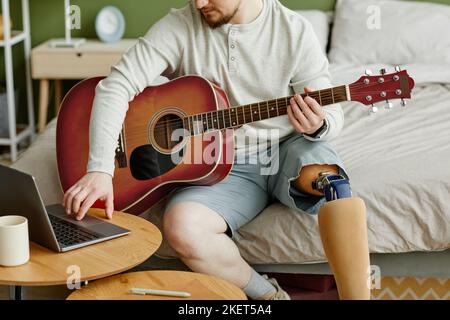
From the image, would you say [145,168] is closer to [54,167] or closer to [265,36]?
[54,167]

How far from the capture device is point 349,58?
105 inches

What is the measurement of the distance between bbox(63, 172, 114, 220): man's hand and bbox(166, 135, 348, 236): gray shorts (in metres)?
0.17

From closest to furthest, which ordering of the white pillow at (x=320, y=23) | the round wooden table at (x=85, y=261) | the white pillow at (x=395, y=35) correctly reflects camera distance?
the round wooden table at (x=85, y=261) → the white pillow at (x=395, y=35) → the white pillow at (x=320, y=23)

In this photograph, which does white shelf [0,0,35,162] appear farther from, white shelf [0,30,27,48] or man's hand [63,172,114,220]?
man's hand [63,172,114,220]

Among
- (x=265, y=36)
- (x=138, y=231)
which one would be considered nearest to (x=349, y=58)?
(x=265, y=36)

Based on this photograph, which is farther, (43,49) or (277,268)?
(43,49)

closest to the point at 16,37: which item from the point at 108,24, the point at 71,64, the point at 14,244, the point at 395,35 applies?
the point at 71,64

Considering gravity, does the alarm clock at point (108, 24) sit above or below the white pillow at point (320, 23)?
below

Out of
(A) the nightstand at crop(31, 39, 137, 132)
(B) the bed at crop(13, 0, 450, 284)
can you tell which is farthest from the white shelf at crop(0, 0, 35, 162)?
(B) the bed at crop(13, 0, 450, 284)

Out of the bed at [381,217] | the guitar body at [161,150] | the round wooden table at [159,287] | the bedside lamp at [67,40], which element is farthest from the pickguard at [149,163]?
the bedside lamp at [67,40]

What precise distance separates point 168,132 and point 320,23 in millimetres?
1366

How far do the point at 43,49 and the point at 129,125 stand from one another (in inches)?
59.3

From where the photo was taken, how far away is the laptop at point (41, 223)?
4.19 ft

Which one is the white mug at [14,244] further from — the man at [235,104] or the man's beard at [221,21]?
the man's beard at [221,21]
